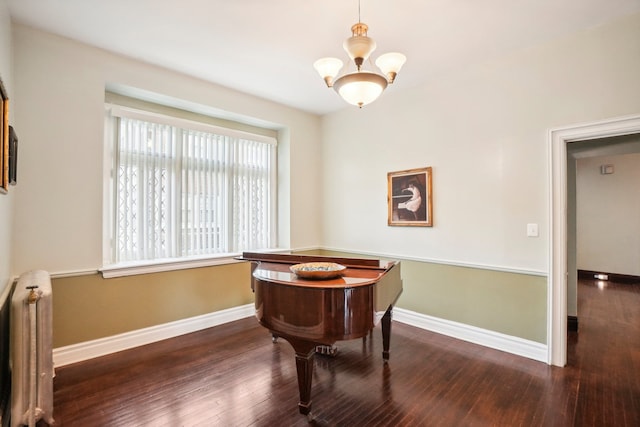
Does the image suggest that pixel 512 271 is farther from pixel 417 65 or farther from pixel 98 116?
pixel 98 116

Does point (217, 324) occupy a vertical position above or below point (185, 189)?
below

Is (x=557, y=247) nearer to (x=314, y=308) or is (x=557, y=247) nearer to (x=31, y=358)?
(x=314, y=308)

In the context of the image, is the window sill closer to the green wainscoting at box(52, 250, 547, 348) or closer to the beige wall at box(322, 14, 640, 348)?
the green wainscoting at box(52, 250, 547, 348)

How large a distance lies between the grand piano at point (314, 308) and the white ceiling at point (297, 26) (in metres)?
2.02

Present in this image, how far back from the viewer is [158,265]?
3.26 metres

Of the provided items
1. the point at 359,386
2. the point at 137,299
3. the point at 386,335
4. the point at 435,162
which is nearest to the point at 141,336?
the point at 137,299

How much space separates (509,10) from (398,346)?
312 centimetres

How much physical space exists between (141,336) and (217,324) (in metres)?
0.84

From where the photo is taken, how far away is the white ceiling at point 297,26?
2270 millimetres

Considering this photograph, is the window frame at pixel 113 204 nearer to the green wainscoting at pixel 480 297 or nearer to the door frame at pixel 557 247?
the green wainscoting at pixel 480 297

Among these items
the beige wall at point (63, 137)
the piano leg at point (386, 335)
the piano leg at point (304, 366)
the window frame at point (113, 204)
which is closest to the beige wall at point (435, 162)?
the beige wall at point (63, 137)

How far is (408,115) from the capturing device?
375 centimetres

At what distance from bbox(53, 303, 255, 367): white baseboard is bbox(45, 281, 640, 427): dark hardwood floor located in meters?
0.10

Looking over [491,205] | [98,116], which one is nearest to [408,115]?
[491,205]
